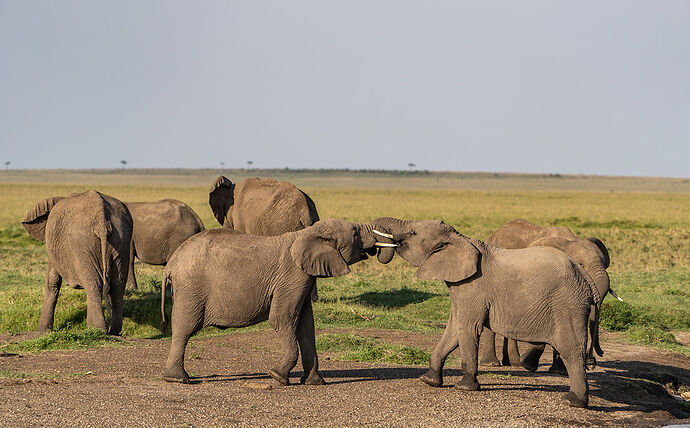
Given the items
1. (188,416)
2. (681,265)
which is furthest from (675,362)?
(681,265)

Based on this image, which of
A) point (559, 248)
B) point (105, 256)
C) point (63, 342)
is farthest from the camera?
point (105, 256)

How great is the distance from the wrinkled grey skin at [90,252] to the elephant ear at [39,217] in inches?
26.7

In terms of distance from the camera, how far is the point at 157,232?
21047mm

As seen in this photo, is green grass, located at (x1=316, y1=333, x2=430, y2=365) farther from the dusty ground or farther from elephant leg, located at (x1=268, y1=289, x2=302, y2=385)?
elephant leg, located at (x1=268, y1=289, x2=302, y2=385)

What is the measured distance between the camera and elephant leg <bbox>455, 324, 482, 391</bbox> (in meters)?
11.0

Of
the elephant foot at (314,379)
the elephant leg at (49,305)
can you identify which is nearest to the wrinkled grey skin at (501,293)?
the elephant foot at (314,379)

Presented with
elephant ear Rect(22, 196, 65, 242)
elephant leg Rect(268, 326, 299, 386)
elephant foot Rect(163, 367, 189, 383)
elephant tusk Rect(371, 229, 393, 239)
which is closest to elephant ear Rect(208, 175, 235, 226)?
elephant ear Rect(22, 196, 65, 242)

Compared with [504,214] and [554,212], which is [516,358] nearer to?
[504,214]

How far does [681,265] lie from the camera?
29.4 meters

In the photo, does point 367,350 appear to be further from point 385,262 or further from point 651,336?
point 651,336

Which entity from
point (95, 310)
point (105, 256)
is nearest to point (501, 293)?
point (105, 256)

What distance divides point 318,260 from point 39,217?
7.84 meters

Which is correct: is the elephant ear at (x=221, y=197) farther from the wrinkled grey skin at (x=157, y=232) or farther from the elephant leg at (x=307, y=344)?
the elephant leg at (x=307, y=344)

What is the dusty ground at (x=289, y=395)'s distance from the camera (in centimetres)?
938
